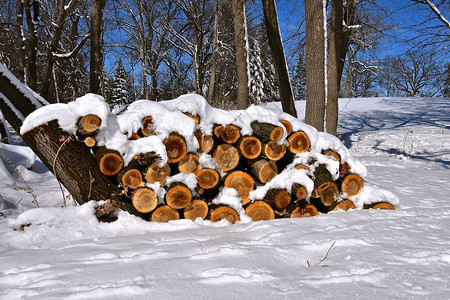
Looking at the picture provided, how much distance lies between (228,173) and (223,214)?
0.40m

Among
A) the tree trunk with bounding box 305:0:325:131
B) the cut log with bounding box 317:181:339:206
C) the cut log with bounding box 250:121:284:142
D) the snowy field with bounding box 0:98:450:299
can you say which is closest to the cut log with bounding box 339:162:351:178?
the cut log with bounding box 317:181:339:206

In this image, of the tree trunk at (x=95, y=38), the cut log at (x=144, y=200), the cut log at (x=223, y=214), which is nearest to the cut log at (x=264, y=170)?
the cut log at (x=223, y=214)

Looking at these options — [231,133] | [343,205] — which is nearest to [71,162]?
[231,133]

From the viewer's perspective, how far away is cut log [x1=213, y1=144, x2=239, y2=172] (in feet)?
8.68

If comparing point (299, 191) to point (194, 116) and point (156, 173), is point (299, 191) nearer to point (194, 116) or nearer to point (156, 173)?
point (194, 116)

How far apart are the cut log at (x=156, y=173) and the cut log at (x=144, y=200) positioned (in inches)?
4.0

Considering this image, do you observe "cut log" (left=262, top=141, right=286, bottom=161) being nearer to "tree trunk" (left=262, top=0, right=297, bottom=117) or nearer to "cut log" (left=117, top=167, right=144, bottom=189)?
"cut log" (left=117, top=167, right=144, bottom=189)

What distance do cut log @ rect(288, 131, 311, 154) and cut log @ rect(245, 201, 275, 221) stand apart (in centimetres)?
66

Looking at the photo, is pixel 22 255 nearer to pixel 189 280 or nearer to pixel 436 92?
pixel 189 280

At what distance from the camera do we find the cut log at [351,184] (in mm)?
2918

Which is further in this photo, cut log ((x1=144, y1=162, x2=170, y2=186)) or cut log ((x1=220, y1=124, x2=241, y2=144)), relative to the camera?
cut log ((x1=220, y1=124, x2=241, y2=144))

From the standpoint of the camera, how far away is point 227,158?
266cm

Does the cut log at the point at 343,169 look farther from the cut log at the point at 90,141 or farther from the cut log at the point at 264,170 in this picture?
the cut log at the point at 90,141

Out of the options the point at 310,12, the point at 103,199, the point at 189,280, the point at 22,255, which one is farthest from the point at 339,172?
the point at 310,12
